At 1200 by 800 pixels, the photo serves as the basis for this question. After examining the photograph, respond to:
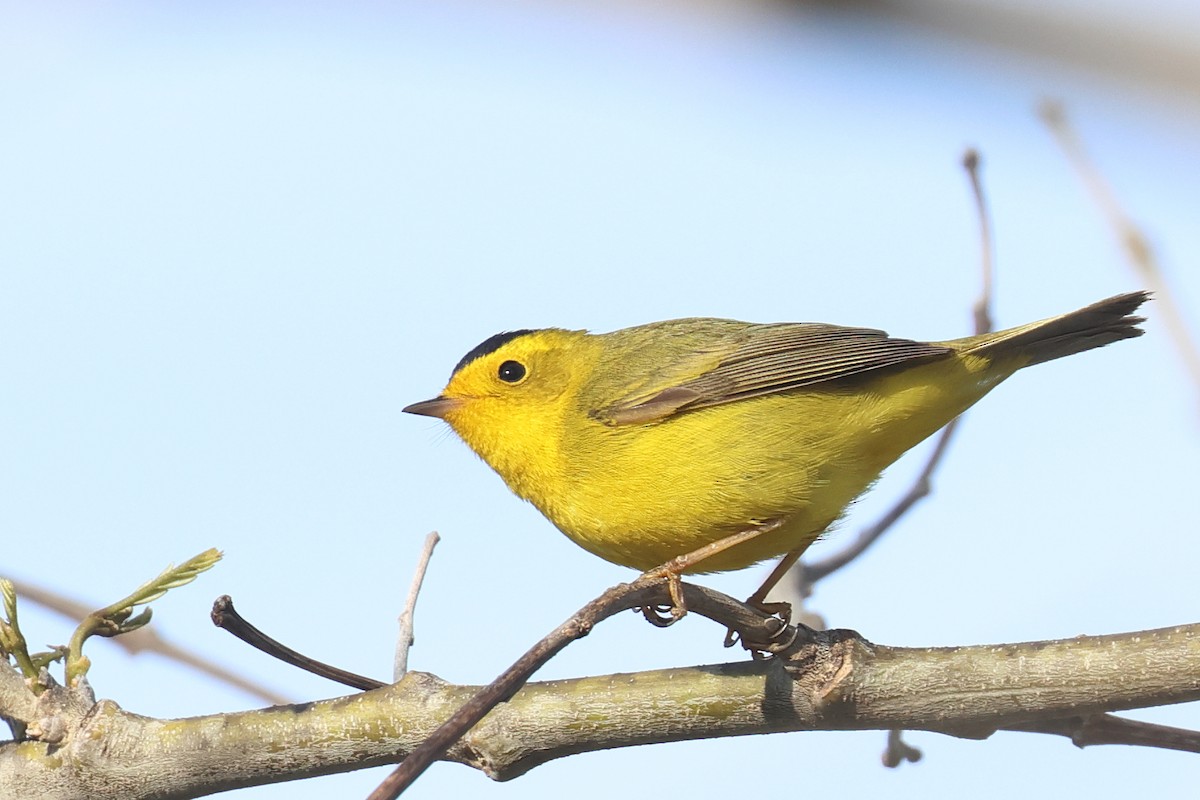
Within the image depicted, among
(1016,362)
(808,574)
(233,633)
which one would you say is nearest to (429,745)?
(233,633)

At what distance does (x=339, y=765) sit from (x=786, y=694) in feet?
3.61

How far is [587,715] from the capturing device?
9.64 feet

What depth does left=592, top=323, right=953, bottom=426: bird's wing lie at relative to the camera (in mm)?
4742

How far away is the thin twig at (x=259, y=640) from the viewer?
246 cm

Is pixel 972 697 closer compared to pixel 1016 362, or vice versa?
pixel 972 697

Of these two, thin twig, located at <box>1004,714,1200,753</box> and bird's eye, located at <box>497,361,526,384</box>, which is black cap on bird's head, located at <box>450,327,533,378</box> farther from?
thin twig, located at <box>1004,714,1200,753</box>

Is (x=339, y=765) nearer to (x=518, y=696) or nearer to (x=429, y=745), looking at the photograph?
(x=518, y=696)

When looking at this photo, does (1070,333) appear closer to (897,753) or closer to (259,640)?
(897,753)

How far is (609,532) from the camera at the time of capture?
4.49m

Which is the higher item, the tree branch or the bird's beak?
the bird's beak

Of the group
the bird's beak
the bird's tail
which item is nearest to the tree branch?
the bird's tail

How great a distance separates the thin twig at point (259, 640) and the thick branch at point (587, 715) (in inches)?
9.3

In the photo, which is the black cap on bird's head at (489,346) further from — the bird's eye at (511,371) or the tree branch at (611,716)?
the tree branch at (611,716)

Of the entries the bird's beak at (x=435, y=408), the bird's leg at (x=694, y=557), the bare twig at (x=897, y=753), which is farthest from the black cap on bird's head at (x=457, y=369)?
the bare twig at (x=897, y=753)
